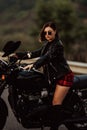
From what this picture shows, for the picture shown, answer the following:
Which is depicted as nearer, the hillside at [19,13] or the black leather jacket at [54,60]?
the black leather jacket at [54,60]

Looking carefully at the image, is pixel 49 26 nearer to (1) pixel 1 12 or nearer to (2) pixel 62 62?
(2) pixel 62 62

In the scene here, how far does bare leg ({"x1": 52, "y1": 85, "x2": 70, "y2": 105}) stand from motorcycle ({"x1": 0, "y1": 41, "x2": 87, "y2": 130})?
8cm

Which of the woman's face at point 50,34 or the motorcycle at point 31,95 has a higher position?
the woman's face at point 50,34

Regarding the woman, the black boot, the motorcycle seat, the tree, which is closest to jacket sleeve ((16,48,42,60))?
the woman

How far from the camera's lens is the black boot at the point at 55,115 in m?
6.89

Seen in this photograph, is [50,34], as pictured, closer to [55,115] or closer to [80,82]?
[80,82]

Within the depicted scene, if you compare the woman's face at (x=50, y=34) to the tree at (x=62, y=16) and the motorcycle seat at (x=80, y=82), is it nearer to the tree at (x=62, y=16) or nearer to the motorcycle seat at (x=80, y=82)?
the motorcycle seat at (x=80, y=82)

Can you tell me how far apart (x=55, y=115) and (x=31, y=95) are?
45 cm

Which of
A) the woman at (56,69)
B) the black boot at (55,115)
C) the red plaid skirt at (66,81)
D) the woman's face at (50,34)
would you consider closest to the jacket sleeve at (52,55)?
the woman at (56,69)

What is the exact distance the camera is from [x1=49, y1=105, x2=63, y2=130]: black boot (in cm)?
689

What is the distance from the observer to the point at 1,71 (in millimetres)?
6711

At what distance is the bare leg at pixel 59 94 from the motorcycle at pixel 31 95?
0.27 ft

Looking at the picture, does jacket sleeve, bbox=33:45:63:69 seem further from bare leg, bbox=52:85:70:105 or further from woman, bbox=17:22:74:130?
bare leg, bbox=52:85:70:105

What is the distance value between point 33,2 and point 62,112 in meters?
139
